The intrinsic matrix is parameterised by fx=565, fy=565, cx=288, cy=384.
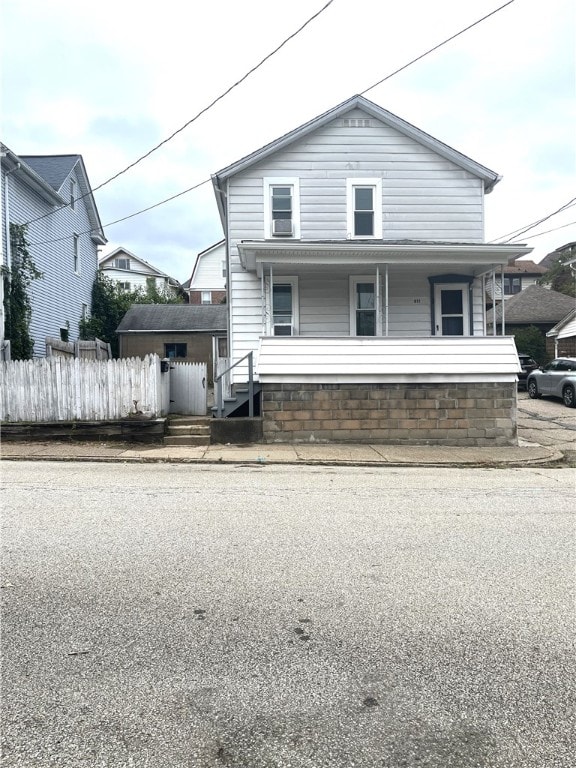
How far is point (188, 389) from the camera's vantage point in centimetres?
1486

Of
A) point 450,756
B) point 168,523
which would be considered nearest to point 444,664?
point 450,756

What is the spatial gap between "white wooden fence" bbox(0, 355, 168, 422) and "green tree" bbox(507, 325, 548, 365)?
22.9 meters

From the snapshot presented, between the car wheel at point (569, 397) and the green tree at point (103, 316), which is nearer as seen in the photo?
the car wheel at point (569, 397)

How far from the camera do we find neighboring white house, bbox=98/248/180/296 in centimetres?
5209

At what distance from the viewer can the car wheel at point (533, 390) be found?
21062 mm

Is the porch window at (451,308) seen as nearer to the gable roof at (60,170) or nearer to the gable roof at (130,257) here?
the gable roof at (60,170)

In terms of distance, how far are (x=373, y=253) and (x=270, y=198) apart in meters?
3.75

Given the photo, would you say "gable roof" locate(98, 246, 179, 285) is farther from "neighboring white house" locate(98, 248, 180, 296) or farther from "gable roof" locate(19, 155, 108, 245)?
"gable roof" locate(19, 155, 108, 245)

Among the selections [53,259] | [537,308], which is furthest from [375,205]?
[537,308]

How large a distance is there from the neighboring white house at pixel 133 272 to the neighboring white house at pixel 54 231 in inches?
969

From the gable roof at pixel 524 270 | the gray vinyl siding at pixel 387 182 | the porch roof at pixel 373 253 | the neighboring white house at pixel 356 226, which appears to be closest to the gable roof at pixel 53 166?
the neighboring white house at pixel 356 226

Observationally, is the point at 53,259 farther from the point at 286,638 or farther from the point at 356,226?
the point at 286,638

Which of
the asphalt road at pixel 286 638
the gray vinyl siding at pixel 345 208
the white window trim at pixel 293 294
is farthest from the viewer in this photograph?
the gray vinyl siding at pixel 345 208

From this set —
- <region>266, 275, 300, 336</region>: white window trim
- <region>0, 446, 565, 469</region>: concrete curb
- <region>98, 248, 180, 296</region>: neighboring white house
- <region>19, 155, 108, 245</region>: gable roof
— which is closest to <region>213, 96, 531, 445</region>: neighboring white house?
<region>266, 275, 300, 336</region>: white window trim
